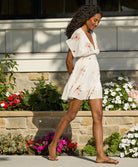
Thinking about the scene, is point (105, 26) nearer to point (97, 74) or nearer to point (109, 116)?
point (109, 116)

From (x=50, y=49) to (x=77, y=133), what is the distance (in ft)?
6.47

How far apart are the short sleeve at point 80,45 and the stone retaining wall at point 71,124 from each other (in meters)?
1.61

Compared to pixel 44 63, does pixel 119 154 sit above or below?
below

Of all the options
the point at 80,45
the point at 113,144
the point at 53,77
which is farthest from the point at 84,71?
the point at 53,77

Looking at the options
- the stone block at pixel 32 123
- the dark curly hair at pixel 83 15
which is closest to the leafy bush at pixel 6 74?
the stone block at pixel 32 123

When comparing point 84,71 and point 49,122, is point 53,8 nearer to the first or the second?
point 49,122

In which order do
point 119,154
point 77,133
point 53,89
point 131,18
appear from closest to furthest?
point 119,154 < point 77,133 < point 53,89 < point 131,18

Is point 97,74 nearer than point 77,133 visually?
Yes

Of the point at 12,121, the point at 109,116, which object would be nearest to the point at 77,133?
the point at 109,116

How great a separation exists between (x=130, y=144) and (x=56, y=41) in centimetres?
267

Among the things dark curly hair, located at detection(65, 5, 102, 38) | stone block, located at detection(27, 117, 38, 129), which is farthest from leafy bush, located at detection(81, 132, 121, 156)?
dark curly hair, located at detection(65, 5, 102, 38)

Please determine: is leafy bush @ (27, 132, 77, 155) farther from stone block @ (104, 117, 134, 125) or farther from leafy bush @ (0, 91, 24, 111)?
leafy bush @ (0, 91, 24, 111)

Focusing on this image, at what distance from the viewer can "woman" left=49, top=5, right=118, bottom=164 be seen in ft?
17.9

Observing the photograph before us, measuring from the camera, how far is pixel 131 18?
7.98 metres
